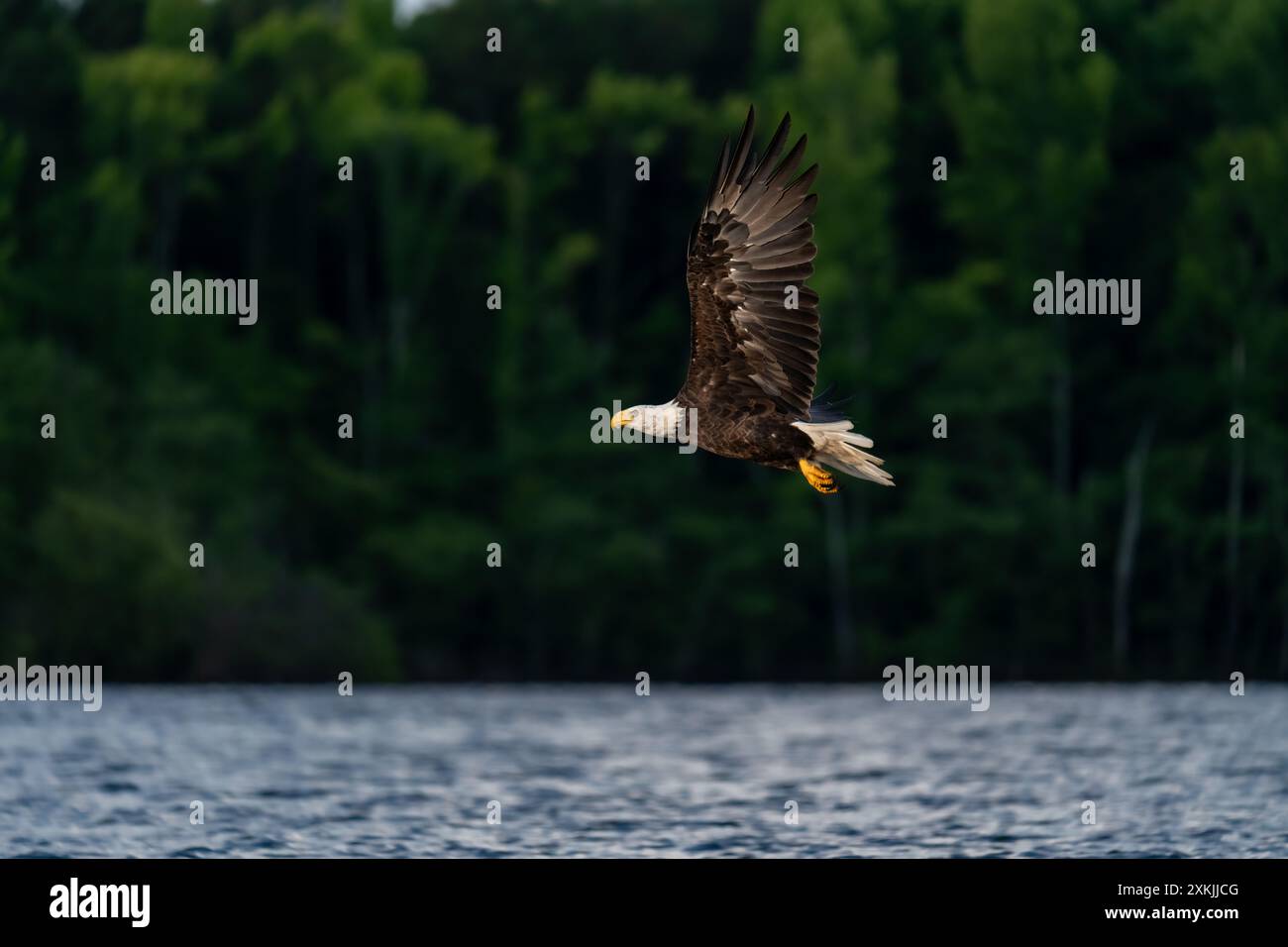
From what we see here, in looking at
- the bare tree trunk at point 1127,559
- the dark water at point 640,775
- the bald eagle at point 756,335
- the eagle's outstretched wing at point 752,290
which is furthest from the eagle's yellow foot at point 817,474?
the bare tree trunk at point 1127,559

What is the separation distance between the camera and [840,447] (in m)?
14.2

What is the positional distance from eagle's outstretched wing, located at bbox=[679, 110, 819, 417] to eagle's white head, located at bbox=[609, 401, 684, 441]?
187 millimetres

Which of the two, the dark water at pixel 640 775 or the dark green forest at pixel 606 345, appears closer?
the dark water at pixel 640 775

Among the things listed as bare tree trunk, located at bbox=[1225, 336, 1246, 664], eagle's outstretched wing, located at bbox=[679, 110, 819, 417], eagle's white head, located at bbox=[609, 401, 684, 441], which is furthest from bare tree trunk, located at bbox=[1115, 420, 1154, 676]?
eagle's white head, located at bbox=[609, 401, 684, 441]

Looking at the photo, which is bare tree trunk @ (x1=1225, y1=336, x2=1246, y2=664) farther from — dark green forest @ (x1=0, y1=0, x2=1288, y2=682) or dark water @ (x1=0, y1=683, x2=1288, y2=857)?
dark water @ (x1=0, y1=683, x2=1288, y2=857)

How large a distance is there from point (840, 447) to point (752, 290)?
1158 mm

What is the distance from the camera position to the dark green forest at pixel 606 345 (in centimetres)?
4162

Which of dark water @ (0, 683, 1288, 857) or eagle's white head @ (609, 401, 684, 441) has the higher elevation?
eagle's white head @ (609, 401, 684, 441)

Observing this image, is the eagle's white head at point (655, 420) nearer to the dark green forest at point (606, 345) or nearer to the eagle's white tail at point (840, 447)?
the eagle's white tail at point (840, 447)

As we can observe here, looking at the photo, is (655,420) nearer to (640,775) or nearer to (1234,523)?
(640,775)

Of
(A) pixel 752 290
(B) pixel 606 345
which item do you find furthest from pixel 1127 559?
(A) pixel 752 290

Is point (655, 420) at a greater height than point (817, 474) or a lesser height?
greater

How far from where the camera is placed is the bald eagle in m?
14.1
